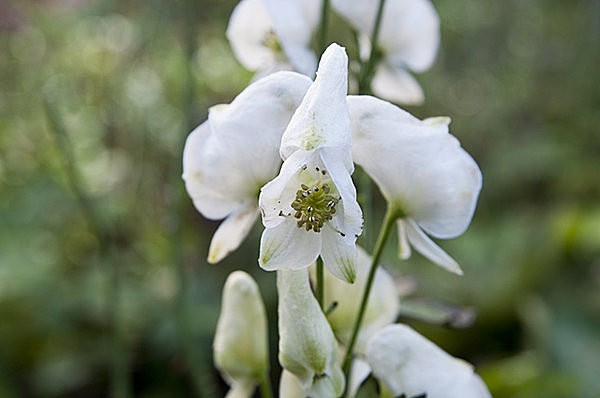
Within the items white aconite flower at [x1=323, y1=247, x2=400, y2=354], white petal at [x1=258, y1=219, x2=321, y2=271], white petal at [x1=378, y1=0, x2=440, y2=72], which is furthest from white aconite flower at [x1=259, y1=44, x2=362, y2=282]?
white petal at [x1=378, y1=0, x2=440, y2=72]

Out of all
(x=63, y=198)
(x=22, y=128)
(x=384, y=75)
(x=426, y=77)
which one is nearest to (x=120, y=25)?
(x=22, y=128)

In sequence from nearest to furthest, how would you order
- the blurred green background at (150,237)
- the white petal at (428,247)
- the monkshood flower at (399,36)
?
the white petal at (428,247), the monkshood flower at (399,36), the blurred green background at (150,237)

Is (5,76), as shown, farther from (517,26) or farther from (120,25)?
(517,26)

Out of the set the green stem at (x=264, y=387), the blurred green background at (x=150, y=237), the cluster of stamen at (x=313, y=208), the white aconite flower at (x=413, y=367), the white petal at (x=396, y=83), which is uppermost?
the cluster of stamen at (x=313, y=208)

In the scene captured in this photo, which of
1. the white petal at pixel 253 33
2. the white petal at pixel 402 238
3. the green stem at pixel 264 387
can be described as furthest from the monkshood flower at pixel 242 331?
the white petal at pixel 253 33

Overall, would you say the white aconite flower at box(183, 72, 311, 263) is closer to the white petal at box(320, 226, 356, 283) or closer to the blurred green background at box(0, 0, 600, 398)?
the white petal at box(320, 226, 356, 283)

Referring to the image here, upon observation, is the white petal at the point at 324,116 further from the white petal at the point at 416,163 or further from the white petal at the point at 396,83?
the white petal at the point at 396,83

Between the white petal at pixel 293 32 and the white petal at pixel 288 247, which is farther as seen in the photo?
the white petal at pixel 293 32

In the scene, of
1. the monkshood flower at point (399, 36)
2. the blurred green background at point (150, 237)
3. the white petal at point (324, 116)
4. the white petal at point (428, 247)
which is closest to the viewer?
the white petal at point (324, 116)
